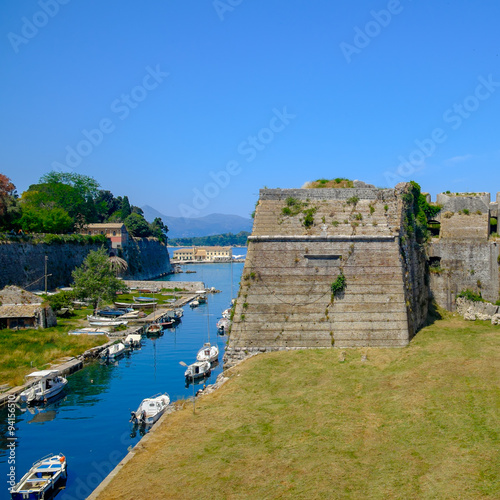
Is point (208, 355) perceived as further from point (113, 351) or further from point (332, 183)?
point (332, 183)

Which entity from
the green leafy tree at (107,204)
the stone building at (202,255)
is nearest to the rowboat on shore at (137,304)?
the green leafy tree at (107,204)

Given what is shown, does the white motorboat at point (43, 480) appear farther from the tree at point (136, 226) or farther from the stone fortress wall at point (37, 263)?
the tree at point (136, 226)

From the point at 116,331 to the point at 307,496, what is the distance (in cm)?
3708

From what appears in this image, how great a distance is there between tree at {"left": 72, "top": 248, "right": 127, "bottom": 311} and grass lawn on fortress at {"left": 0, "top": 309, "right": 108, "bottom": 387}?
26.1 feet

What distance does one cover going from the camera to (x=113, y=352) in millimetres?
37906

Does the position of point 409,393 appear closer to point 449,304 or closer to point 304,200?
point 304,200

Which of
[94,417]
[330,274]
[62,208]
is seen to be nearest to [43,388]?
[94,417]

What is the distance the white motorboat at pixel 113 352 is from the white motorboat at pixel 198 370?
9.06 metres

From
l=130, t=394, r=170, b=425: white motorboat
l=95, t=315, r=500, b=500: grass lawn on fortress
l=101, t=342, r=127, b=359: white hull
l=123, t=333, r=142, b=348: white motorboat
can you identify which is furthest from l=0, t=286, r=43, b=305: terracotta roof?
l=95, t=315, r=500, b=500: grass lawn on fortress

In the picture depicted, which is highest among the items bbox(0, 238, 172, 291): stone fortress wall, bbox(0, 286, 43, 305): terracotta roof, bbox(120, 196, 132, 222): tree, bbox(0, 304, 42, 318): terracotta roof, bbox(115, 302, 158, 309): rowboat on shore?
bbox(120, 196, 132, 222): tree

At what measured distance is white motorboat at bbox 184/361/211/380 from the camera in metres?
31.0

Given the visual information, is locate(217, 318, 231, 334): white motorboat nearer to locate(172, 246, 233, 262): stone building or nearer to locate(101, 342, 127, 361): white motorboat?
locate(101, 342, 127, 361): white motorboat

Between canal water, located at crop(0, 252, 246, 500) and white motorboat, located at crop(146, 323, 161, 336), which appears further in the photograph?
white motorboat, located at crop(146, 323, 161, 336)

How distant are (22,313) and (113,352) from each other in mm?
8763
